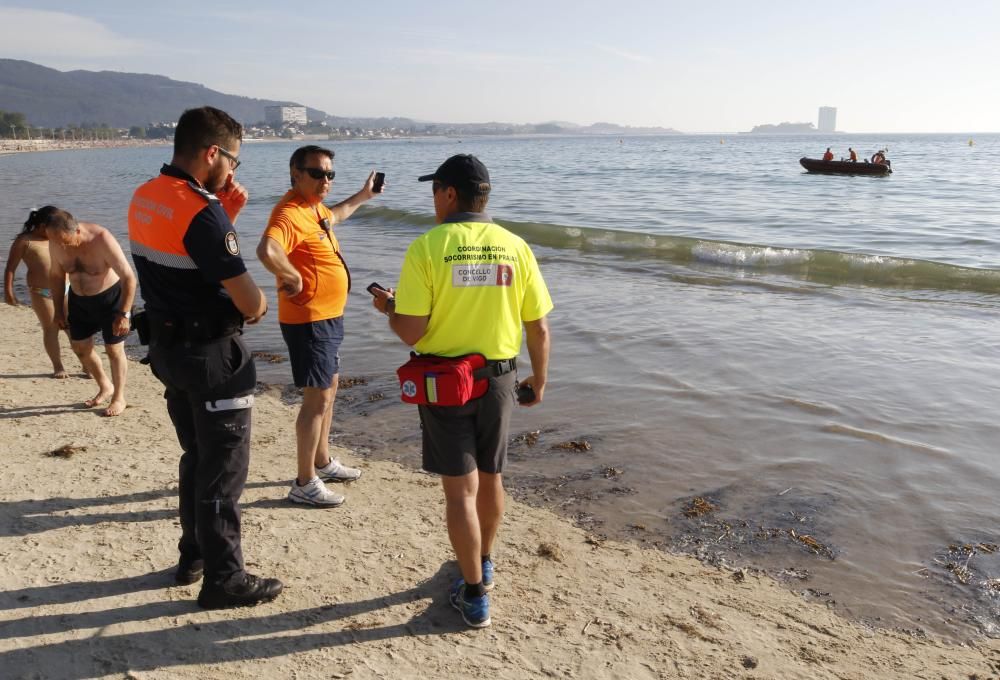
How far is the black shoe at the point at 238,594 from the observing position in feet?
10.8

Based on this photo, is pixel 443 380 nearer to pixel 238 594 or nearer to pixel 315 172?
pixel 238 594

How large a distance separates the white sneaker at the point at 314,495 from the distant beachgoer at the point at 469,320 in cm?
146

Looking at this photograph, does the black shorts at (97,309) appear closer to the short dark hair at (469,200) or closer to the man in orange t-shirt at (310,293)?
the man in orange t-shirt at (310,293)

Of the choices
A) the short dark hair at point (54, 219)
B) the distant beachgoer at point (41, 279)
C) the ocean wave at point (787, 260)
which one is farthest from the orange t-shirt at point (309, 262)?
the ocean wave at point (787, 260)

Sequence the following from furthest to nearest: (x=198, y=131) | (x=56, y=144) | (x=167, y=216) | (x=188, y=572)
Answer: (x=56, y=144), (x=188, y=572), (x=198, y=131), (x=167, y=216)

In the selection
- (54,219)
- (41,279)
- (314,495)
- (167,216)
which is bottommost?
(314,495)

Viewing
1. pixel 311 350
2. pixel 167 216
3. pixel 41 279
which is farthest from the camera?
pixel 41 279

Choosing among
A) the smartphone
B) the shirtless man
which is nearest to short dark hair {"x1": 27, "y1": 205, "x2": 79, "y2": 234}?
the shirtless man

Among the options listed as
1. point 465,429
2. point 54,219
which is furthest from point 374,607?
point 54,219

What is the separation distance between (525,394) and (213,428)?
1346mm

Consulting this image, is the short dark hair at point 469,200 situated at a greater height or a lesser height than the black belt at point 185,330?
greater

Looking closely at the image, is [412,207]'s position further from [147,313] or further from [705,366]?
[147,313]

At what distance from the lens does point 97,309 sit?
600 centimetres

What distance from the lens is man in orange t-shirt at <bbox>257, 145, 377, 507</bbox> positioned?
4.04 meters
